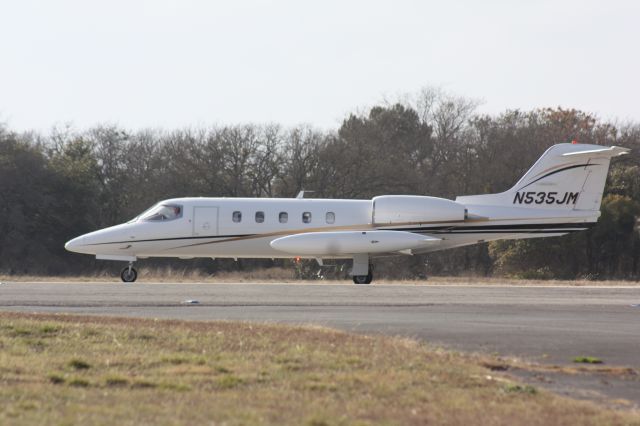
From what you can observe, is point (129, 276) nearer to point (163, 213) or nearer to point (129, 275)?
point (129, 275)

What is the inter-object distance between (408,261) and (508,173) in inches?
558

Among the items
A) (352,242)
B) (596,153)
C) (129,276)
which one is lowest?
(129,276)

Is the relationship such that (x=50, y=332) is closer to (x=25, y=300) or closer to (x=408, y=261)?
(x=25, y=300)

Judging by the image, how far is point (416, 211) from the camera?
32.4 m

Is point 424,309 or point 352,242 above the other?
point 352,242

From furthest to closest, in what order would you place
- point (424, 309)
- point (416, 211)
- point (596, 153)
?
1. point (416, 211)
2. point (596, 153)
3. point (424, 309)

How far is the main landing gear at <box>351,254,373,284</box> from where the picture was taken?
107 feet

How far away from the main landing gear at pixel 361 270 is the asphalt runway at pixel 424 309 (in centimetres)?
415

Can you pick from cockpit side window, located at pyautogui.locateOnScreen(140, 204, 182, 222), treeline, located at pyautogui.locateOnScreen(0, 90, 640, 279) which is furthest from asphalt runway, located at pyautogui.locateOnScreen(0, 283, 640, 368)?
treeline, located at pyautogui.locateOnScreen(0, 90, 640, 279)

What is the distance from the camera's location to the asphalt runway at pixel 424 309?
51.9ft

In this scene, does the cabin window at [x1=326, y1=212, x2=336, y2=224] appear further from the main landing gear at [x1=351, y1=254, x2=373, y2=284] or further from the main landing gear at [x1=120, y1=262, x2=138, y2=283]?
the main landing gear at [x1=120, y1=262, x2=138, y2=283]

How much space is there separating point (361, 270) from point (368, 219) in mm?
1613

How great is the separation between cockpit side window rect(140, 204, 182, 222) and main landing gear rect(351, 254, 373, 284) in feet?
18.7

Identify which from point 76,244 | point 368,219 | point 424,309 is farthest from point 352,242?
point 424,309
